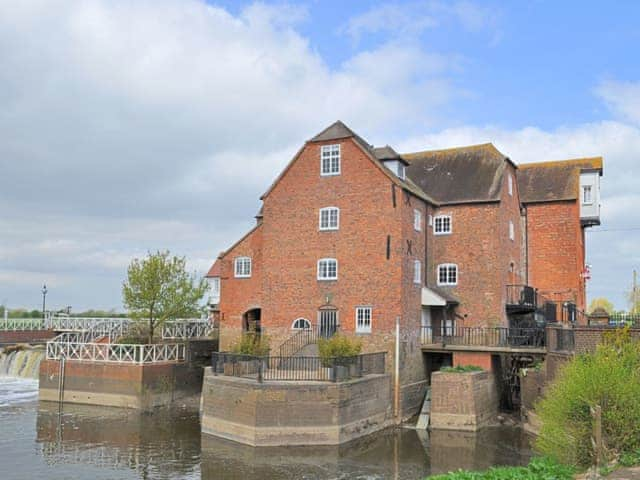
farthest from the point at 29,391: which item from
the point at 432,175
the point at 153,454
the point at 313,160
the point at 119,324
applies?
the point at 432,175

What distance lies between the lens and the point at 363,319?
2738cm

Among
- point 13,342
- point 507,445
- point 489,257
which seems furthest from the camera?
point 13,342

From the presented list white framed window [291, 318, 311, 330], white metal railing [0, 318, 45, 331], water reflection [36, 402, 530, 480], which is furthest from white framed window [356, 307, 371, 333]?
white metal railing [0, 318, 45, 331]

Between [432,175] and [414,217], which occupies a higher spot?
[432,175]

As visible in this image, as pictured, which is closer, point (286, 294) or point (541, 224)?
point (286, 294)

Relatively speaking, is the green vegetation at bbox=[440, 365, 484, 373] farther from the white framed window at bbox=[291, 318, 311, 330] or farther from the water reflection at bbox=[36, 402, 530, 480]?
the white framed window at bbox=[291, 318, 311, 330]

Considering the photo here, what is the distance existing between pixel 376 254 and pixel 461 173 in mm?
8263

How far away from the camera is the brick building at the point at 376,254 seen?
27.2m

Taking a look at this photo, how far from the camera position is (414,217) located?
29.1 metres

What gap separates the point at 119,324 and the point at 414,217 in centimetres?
1924

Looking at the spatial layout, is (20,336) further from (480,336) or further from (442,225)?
(480,336)

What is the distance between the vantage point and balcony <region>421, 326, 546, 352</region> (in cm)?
2678

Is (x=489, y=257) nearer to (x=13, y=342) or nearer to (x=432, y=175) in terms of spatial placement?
(x=432, y=175)

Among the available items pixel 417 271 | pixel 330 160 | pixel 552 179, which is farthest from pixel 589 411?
pixel 552 179
